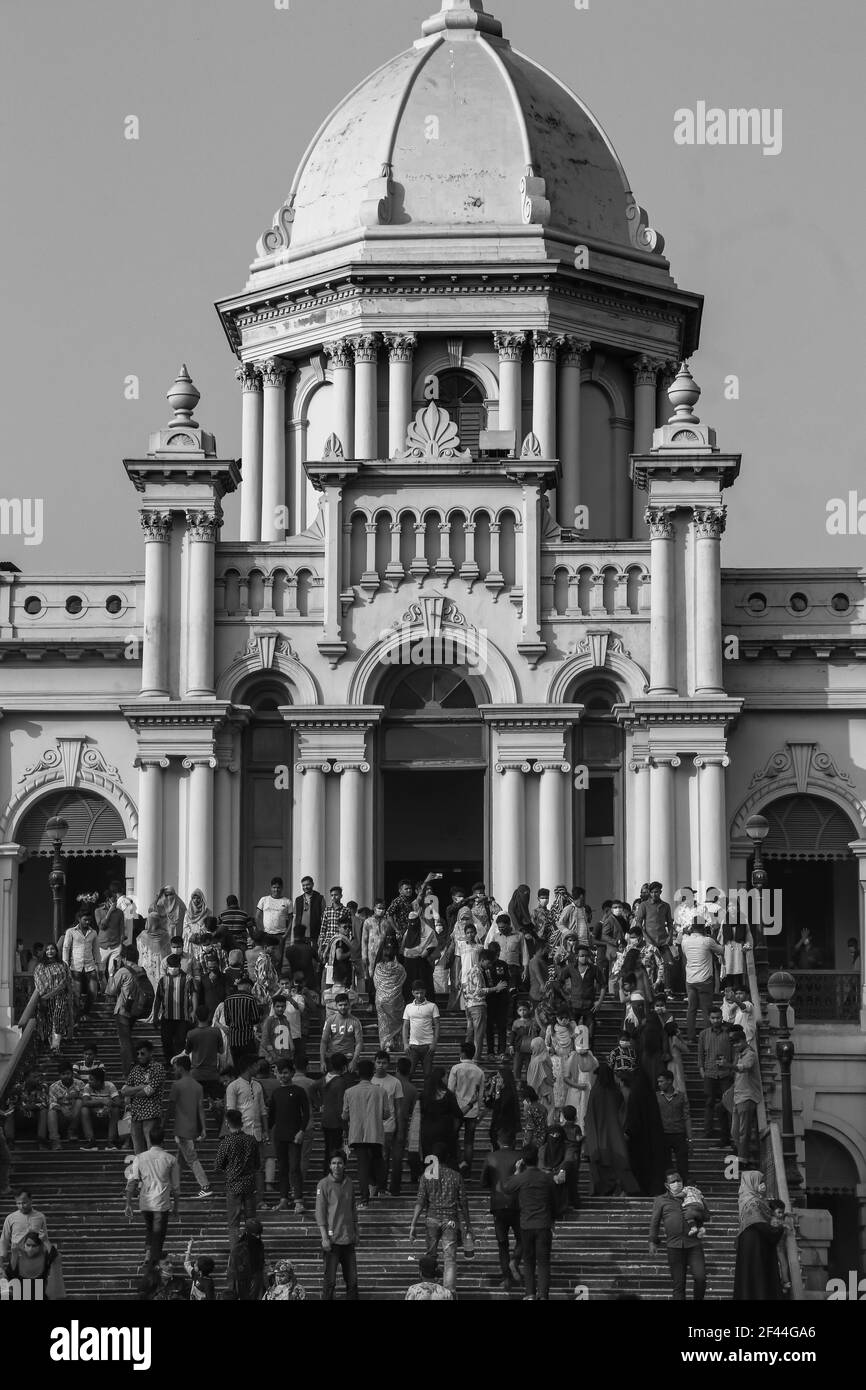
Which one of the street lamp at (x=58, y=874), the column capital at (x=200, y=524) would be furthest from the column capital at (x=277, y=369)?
the street lamp at (x=58, y=874)

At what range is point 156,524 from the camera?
4903cm

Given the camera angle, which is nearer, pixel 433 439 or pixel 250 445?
pixel 433 439

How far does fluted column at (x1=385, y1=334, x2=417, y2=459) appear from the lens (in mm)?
55750

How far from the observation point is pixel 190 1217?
33.9 m

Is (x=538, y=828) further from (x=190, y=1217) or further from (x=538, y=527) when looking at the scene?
(x=190, y=1217)

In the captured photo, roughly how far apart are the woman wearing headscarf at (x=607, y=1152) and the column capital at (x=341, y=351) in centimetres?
2462

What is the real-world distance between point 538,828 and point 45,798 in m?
8.63

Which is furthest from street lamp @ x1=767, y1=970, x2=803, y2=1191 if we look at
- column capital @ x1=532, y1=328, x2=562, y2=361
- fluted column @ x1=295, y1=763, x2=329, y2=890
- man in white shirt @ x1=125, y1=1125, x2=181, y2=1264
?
column capital @ x1=532, y1=328, x2=562, y2=361

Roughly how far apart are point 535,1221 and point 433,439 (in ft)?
69.3

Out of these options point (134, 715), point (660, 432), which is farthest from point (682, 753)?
point (134, 715)

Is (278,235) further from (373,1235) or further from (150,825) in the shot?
(373,1235)

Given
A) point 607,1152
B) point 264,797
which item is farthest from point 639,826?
point 607,1152

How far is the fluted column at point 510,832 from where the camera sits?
157 feet

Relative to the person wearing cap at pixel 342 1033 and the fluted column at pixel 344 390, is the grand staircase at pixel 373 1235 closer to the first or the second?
the person wearing cap at pixel 342 1033
